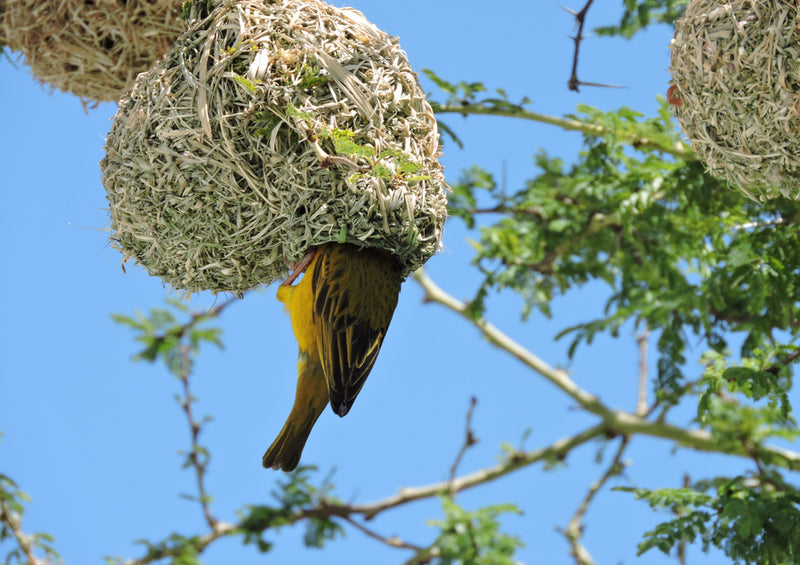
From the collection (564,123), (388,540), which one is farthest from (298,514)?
(564,123)

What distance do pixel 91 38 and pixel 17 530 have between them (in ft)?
8.60

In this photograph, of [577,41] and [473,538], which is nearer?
[577,41]

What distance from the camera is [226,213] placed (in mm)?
2229

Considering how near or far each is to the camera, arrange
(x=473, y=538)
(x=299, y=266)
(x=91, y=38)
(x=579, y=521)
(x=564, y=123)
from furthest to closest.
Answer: (x=579, y=521)
(x=473, y=538)
(x=564, y=123)
(x=91, y=38)
(x=299, y=266)

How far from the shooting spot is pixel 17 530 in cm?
423

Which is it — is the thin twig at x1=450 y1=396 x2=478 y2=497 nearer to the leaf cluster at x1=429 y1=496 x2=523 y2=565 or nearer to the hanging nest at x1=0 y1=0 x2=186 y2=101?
the leaf cluster at x1=429 y1=496 x2=523 y2=565

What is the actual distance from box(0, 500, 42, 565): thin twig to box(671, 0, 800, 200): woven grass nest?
365 cm

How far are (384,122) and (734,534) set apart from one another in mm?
2020

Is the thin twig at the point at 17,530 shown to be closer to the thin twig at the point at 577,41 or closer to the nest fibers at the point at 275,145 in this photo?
the nest fibers at the point at 275,145

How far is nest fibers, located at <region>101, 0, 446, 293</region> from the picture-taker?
2.09 metres

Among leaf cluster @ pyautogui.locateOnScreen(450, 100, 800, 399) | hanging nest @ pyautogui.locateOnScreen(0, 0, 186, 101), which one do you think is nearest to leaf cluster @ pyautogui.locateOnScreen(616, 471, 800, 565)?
leaf cluster @ pyautogui.locateOnScreen(450, 100, 800, 399)

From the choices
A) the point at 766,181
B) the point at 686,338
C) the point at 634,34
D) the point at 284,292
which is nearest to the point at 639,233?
the point at 686,338

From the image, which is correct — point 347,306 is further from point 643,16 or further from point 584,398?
point 584,398

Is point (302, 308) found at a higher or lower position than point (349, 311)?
higher
